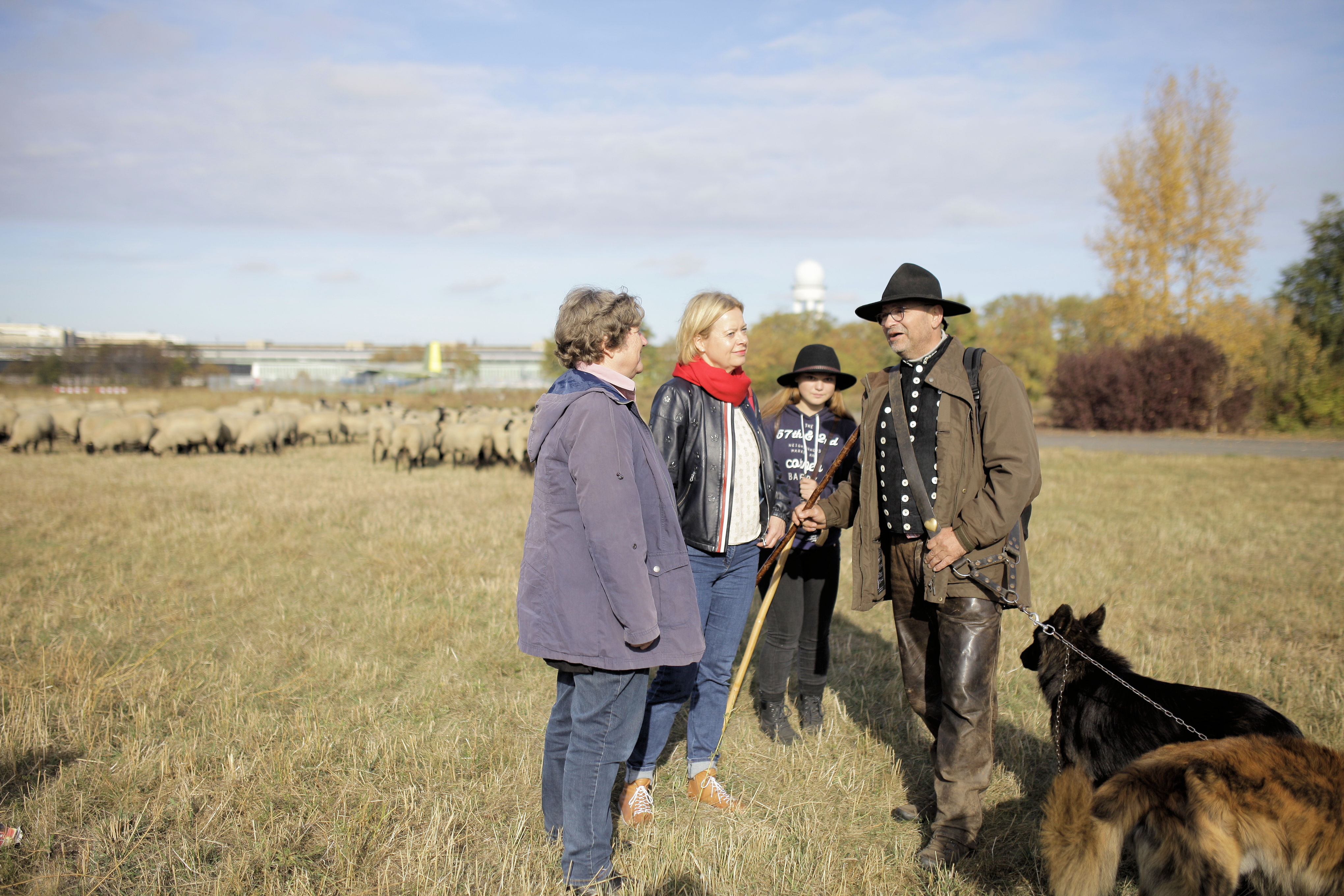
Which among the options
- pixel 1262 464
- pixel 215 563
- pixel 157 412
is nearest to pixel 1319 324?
pixel 1262 464

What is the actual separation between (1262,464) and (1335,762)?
20665 mm

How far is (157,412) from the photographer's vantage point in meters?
31.3

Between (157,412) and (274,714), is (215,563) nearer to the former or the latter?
(274,714)

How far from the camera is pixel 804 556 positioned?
4918mm

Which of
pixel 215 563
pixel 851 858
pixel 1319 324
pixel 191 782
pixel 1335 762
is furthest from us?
pixel 1319 324

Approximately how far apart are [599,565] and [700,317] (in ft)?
5.25

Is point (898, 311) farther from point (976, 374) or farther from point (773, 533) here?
point (773, 533)

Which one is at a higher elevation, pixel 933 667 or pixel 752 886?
pixel 933 667

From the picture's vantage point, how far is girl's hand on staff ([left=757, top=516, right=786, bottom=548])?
4.12 m

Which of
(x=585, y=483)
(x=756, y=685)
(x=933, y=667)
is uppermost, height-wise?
(x=585, y=483)


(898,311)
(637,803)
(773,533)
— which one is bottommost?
(637,803)

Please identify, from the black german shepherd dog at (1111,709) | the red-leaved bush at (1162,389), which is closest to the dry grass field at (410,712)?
the black german shepherd dog at (1111,709)

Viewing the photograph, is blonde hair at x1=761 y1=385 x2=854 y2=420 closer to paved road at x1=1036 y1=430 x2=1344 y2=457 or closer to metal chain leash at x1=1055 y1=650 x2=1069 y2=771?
metal chain leash at x1=1055 y1=650 x2=1069 y2=771

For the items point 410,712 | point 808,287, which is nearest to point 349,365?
point 808,287
